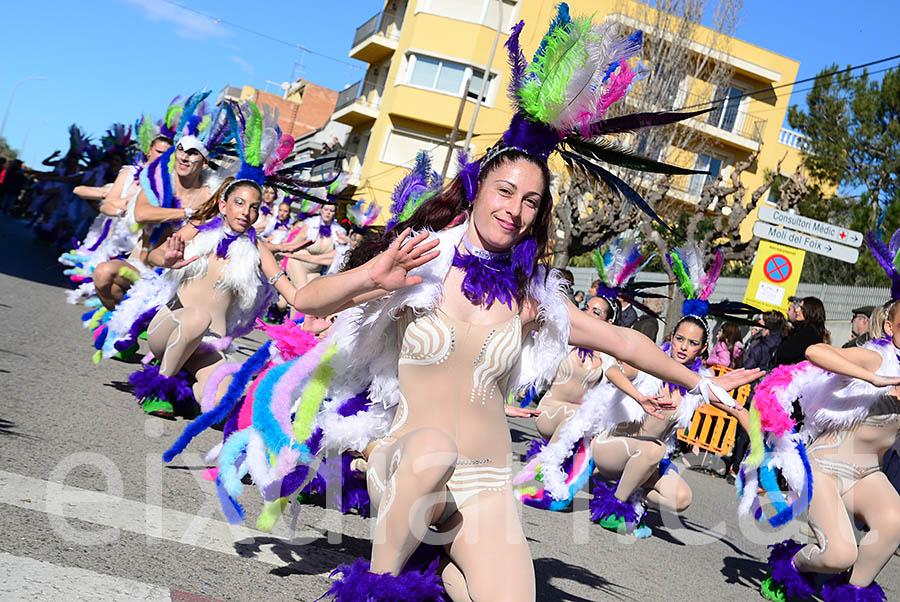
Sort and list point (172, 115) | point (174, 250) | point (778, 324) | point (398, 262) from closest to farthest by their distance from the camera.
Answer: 1. point (398, 262)
2. point (174, 250)
3. point (172, 115)
4. point (778, 324)

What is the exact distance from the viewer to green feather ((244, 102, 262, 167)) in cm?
628

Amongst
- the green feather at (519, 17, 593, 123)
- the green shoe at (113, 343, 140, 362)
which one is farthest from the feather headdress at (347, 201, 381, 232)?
the green feather at (519, 17, 593, 123)

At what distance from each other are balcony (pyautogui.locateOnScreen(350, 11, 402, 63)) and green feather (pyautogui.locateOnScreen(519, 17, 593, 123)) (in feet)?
105

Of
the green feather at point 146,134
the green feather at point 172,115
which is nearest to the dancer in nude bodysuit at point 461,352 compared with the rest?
the green feather at point 172,115

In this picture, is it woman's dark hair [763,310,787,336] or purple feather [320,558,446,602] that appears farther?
woman's dark hair [763,310,787,336]

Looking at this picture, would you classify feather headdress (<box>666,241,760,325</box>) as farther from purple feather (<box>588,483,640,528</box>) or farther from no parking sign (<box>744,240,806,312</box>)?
no parking sign (<box>744,240,806,312</box>)

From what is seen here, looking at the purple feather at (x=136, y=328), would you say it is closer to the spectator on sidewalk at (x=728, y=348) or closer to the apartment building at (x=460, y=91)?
the spectator on sidewalk at (x=728, y=348)

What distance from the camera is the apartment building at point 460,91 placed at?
3123 centimetres

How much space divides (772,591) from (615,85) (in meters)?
3.62

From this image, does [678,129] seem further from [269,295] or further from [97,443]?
[97,443]

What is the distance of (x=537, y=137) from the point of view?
11.7 ft

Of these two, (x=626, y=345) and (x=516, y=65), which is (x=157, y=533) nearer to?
(x=626, y=345)

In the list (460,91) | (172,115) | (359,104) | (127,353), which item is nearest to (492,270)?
(127,353)

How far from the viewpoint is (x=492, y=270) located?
3418 millimetres
